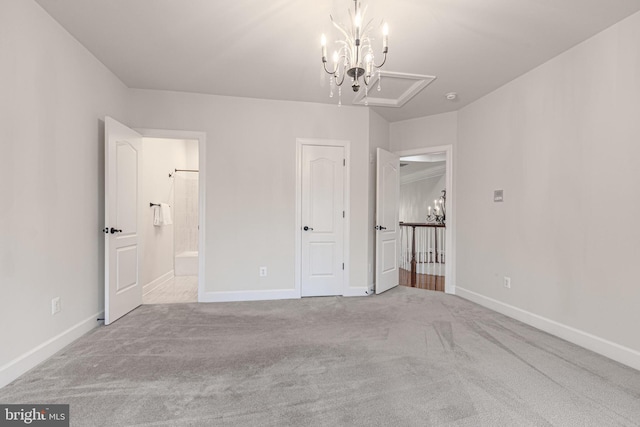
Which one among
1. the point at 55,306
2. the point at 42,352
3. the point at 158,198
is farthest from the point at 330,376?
the point at 158,198

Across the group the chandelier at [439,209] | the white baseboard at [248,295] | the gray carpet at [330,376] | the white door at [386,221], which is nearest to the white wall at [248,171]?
the white baseboard at [248,295]

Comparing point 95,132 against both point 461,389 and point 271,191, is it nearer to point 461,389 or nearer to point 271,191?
point 271,191

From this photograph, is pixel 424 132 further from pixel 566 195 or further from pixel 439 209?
pixel 439 209

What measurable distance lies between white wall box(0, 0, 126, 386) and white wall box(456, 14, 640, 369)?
4229 mm

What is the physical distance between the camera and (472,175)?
3.97 meters

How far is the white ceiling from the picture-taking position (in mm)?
2193

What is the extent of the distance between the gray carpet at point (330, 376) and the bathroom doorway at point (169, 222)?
1.27 meters

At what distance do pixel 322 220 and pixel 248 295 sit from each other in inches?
53.4

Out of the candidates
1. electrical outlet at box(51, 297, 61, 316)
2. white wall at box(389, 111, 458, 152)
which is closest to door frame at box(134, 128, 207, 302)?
electrical outlet at box(51, 297, 61, 316)

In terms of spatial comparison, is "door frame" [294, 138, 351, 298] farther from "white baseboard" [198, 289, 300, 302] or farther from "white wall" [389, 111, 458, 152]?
"white wall" [389, 111, 458, 152]

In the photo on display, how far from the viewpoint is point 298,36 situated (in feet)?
8.39

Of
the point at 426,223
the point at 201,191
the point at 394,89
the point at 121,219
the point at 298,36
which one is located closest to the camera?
the point at 298,36

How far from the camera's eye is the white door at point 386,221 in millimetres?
Result: 4230

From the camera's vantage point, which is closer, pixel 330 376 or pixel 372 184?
pixel 330 376
